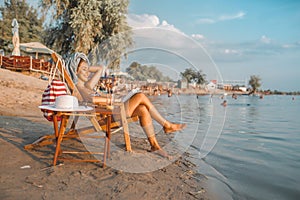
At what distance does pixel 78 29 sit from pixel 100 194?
54.0 ft

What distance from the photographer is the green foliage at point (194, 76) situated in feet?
13.1

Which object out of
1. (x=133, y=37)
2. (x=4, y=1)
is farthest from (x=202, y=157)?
(x=4, y=1)

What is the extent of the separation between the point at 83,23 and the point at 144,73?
14360 mm

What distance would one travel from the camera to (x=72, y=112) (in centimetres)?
339

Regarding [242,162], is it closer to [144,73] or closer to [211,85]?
[211,85]

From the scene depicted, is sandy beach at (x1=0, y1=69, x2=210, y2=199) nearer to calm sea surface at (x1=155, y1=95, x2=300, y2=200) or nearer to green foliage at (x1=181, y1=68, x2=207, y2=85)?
calm sea surface at (x1=155, y1=95, x2=300, y2=200)

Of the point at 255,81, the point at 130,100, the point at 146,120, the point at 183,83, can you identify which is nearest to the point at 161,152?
the point at 146,120

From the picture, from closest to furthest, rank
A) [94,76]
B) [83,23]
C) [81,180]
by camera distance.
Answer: [81,180] → [94,76] → [83,23]

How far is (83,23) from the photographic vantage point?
1700cm

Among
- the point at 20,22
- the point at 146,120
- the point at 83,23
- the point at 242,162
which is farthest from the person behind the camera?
the point at 20,22

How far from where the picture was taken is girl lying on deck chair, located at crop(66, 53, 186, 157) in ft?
13.0

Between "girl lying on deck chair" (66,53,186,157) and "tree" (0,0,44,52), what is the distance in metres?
35.8

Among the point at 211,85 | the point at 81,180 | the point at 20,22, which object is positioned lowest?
the point at 81,180

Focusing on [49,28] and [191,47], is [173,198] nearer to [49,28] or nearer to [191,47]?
[191,47]
